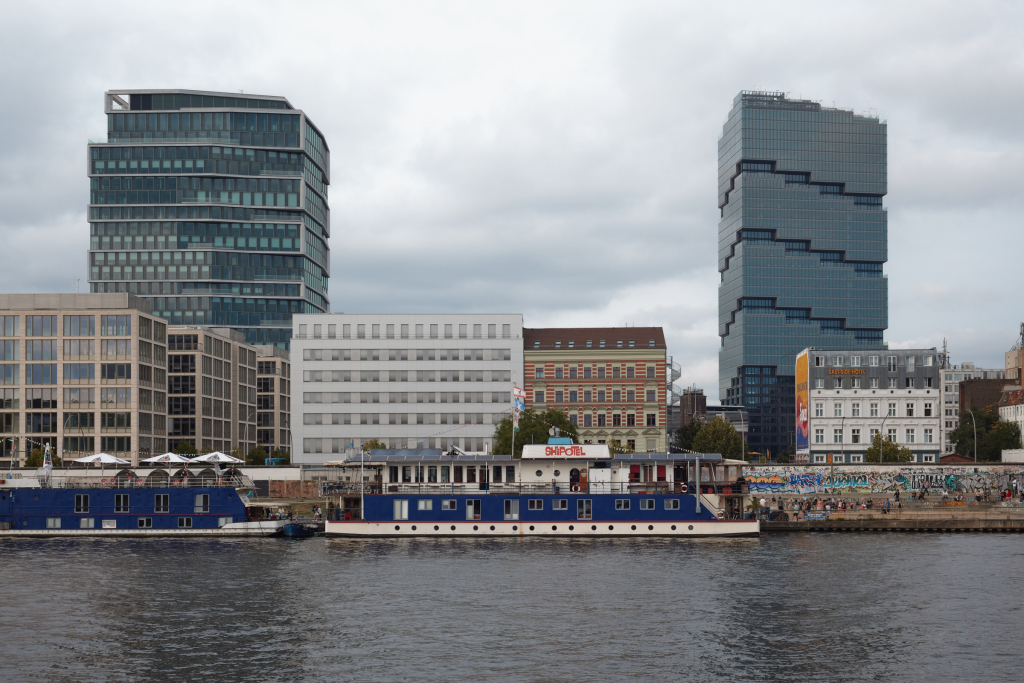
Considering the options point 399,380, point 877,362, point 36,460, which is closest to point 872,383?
point 877,362

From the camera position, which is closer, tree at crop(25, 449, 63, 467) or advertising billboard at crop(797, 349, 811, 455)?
tree at crop(25, 449, 63, 467)

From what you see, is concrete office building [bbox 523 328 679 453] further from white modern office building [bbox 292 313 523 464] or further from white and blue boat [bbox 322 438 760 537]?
white and blue boat [bbox 322 438 760 537]

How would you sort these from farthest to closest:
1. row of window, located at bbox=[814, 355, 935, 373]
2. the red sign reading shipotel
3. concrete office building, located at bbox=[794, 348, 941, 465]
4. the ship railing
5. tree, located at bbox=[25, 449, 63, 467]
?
row of window, located at bbox=[814, 355, 935, 373]
concrete office building, located at bbox=[794, 348, 941, 465]
tree, located at bbox=[25, 449, 63, 467]
the ship railing
the red sign reading shipotel

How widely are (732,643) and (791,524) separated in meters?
63.5

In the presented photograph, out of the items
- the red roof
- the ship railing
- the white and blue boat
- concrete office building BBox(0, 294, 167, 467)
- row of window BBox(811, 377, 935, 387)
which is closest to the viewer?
the white and blue boat

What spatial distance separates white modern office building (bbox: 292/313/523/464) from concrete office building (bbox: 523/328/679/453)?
490cm

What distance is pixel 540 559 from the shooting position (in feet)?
257

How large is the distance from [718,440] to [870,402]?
26868 millimetres

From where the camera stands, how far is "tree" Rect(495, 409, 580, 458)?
126625mm

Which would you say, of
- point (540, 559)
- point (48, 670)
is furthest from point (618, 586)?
point (48, 670)

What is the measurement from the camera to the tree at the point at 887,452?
155125 millimetres

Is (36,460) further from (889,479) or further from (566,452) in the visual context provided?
(889,479)

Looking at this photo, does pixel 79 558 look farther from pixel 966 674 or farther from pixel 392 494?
pixel 966 674

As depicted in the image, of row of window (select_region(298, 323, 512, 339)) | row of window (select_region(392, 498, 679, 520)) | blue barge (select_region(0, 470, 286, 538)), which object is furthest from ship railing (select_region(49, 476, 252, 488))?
row of window (select_region(298, 323, 512, 339))
